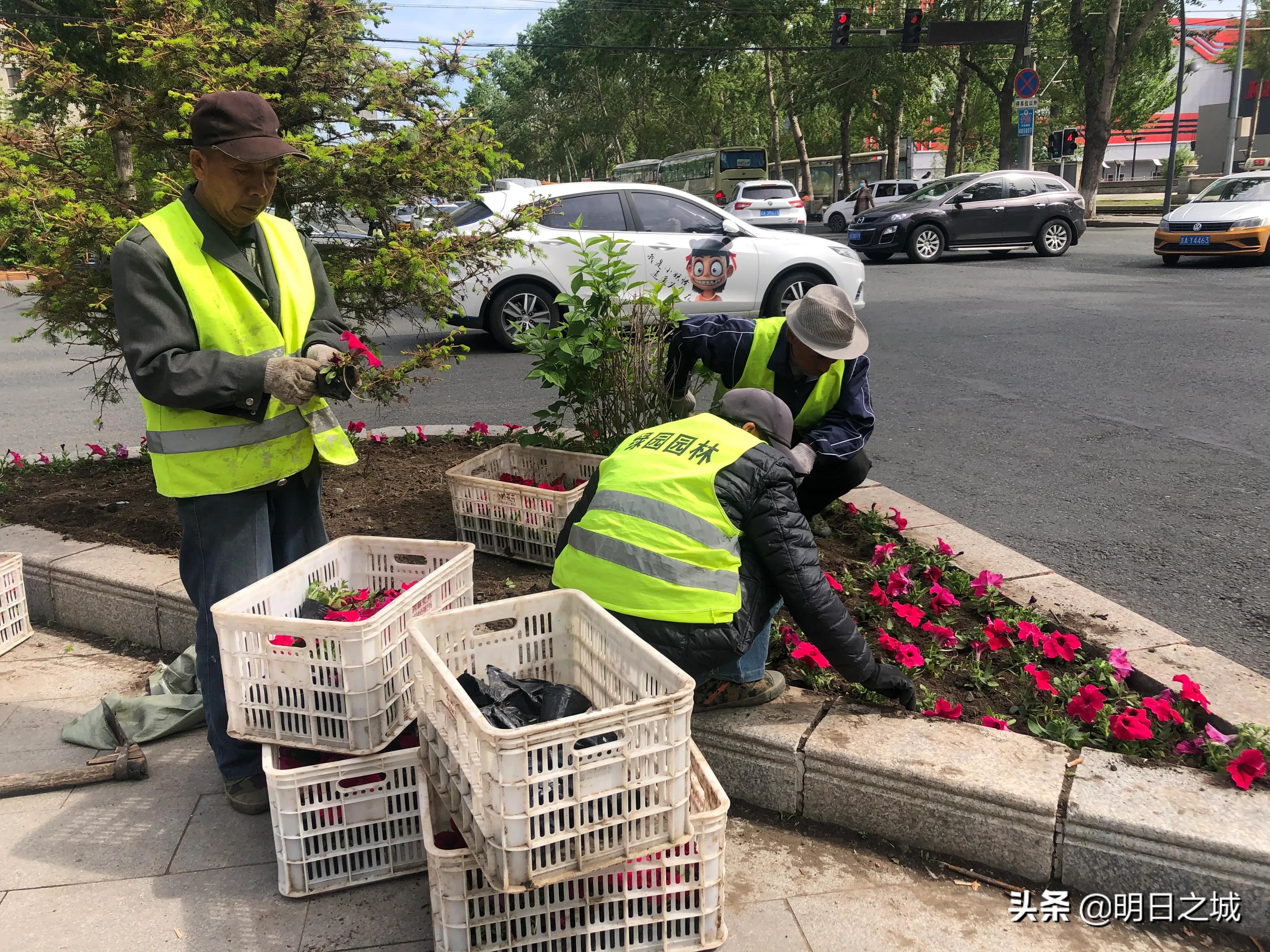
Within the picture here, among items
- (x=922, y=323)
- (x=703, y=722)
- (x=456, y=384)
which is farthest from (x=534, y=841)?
(x=922, y=323)

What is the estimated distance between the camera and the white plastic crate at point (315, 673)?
2.43m

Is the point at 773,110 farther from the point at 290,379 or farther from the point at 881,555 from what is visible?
the point at 290,379

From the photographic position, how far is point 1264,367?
8.48 meters

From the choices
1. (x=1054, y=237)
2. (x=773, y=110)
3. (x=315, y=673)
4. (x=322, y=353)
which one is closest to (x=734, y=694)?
(x=315, y=673)

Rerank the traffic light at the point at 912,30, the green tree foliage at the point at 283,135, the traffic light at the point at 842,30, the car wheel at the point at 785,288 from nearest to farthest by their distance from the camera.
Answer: the green tree foliage at the point at 283,135
the car wheel at the point at 785,288
the traffic light at the point at 912,30
the traffic light at the point at 842,30

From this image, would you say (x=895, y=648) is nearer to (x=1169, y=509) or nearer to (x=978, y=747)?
(x=978, y=747)

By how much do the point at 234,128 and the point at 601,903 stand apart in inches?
84.3

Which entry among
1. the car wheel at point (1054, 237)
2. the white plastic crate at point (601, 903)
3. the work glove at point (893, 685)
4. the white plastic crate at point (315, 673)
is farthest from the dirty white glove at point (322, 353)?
the car wheel at point (1054, 237)

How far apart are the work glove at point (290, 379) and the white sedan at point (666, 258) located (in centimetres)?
710

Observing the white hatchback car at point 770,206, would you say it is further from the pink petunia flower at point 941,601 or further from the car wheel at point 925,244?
the pink petunia flower at point 941,601

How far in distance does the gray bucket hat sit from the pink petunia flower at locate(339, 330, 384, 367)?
61.6 inches

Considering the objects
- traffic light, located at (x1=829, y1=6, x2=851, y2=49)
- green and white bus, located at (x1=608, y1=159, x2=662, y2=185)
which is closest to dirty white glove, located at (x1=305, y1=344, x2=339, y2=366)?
traffic light, located at (x1=829, y1=6, x2=851, y2=49)

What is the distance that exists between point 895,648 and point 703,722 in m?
0.80

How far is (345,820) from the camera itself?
2.54 meters
